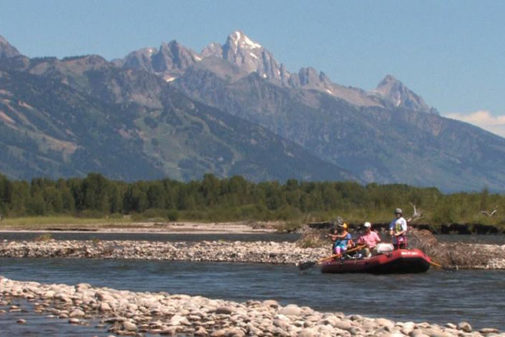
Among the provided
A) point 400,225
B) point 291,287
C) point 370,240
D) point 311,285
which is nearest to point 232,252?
point 370,240

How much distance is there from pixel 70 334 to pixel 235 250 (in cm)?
3706

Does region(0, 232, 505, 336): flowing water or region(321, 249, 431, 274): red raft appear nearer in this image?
region(0, 232, 505, 336): flowing water

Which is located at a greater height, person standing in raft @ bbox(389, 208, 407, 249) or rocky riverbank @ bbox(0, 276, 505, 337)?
person standing in raft @ bbox(389, 208, 407, 249)

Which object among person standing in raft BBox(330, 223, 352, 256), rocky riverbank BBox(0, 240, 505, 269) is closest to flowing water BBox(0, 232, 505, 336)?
person standing in raft BBox(330, 223, 352, 256)

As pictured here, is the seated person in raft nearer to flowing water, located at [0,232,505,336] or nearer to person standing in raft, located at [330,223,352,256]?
flowing water, located at [0,232,505,336]

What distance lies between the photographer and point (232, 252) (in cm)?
6175

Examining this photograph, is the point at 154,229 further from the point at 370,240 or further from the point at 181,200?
the point at 370,240

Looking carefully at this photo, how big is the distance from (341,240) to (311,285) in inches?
280

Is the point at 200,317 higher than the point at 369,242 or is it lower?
lower

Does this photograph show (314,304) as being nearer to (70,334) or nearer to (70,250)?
(70,334)

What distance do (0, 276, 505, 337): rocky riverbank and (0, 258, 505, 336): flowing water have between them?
1881 mm

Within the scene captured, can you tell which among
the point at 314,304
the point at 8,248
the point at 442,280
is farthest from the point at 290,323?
the point at 8,248

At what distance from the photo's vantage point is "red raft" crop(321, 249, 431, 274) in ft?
147

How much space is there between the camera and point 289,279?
150 feet
